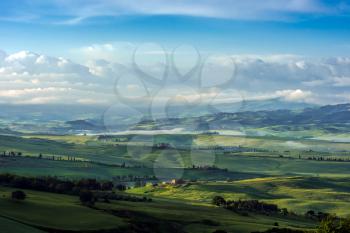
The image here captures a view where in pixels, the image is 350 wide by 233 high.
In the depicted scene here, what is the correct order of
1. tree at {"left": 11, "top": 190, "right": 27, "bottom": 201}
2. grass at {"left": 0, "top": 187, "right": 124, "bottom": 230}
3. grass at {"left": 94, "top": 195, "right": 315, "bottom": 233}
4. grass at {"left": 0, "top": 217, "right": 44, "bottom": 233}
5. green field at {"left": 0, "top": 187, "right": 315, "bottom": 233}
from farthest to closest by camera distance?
grass at {"left": 94, "top": 195, "right": 315, "bottom": 233} < tree at {"left": 11, "top": 190, "right": 27, "bottom": 201} < green field at {"left": 0, "top": 187, "right": 315, "bottom": 233} < grass at {"left": 0, "top": 187, "right": 124, "bottom": 230} < grass at {"left": 0, "top": 217, "right": 44, "bottom": 233}

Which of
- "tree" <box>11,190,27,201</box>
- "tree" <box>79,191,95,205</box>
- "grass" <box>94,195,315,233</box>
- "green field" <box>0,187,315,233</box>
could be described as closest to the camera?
"green field" <box>0,187,315,233</box>

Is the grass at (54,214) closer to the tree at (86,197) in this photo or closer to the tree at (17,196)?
the tree at (17,196)

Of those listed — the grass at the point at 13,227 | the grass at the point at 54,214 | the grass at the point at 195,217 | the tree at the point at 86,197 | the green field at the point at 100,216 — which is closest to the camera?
the grass at the point at 13,227

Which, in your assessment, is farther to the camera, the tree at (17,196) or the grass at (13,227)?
the tree at (17,196)

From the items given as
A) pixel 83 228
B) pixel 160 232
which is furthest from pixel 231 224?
pixel 83 228

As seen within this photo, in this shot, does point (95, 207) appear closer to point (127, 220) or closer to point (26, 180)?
point (127, 220)

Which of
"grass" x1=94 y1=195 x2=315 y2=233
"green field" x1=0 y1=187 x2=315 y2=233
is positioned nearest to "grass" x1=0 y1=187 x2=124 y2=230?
"green field" x1=0 y1=187 x2=315 y2=233

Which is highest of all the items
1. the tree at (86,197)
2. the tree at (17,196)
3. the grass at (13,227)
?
the tree at (17,196)

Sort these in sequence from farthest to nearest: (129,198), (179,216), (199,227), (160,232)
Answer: (129,198)
(179,216)
(199,227)
(160,232)

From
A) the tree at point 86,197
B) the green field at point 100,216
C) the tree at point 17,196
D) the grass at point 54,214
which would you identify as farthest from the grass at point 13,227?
the tree at point 86,197

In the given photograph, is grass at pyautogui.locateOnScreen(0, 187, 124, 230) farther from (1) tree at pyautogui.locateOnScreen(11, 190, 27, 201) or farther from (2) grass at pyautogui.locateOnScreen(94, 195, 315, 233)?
(2) grass at pyautogui.locateOnScreen(94, 195, 315, 233)

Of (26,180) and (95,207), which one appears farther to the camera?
(26,180)
